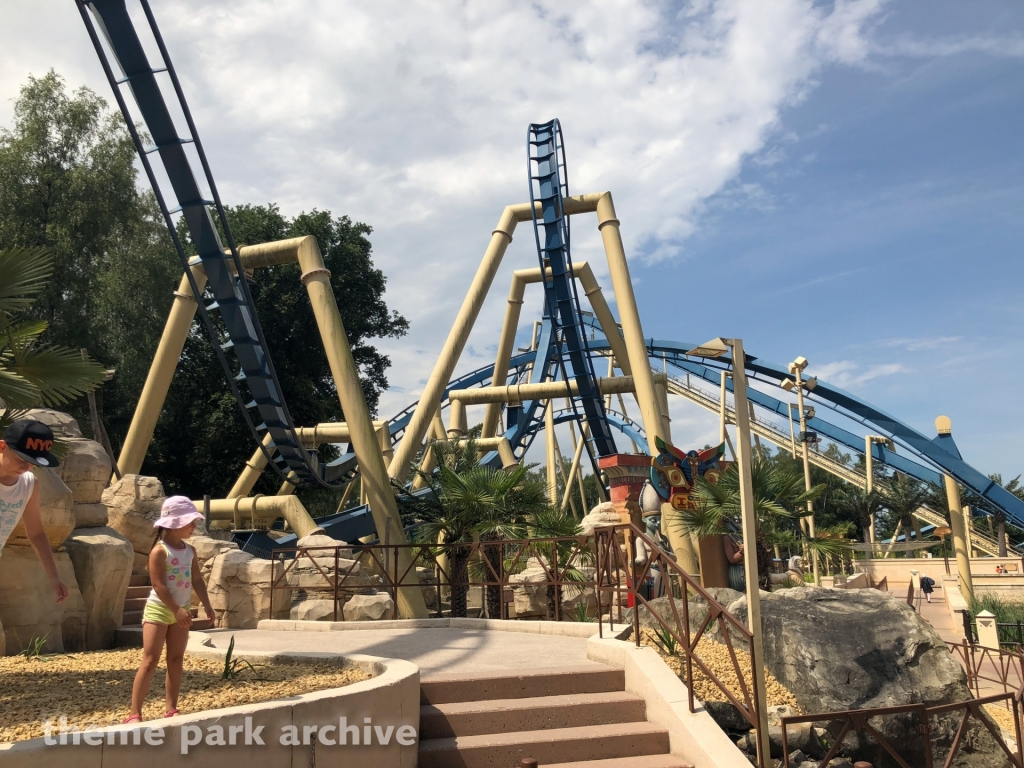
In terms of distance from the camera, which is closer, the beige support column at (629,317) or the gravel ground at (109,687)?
the gravel ground at (109,687)

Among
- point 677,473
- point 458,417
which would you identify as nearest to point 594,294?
point 458,417

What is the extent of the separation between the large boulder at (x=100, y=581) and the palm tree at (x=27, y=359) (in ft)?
7.75

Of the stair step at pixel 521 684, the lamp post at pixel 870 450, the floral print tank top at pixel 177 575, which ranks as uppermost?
the lamp post at pixel 870 450

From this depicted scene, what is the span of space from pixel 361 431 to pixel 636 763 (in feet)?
31.0

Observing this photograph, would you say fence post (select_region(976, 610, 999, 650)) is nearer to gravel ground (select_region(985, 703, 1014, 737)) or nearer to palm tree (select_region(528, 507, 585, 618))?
gravel ground (select_region(985, 703, 1014, 737))

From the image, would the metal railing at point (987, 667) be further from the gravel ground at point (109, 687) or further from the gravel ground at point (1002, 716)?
the gravel ground at point (109, 687)

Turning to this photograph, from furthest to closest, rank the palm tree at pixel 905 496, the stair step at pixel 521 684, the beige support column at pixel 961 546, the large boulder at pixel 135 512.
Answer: the palm tree at pixel 905 496
the beige support column at pixel 961 546
the large boulder at pixel 135 512
the stair step at pixel 521 684

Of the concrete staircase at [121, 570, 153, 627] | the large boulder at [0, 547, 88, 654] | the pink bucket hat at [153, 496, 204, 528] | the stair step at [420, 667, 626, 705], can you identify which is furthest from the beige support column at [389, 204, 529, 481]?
the pink bucket hat at [153, 496, 204, 528]

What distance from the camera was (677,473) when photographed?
14.0 metres

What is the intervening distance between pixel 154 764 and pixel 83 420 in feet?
74.9

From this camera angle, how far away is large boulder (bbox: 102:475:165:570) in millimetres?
12242

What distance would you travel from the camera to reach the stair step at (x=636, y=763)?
516 cm

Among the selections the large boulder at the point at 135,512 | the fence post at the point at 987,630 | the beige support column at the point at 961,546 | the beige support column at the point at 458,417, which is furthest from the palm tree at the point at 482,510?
the beige support column at the point at 961,546

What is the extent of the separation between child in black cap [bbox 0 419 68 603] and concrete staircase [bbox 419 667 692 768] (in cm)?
260
